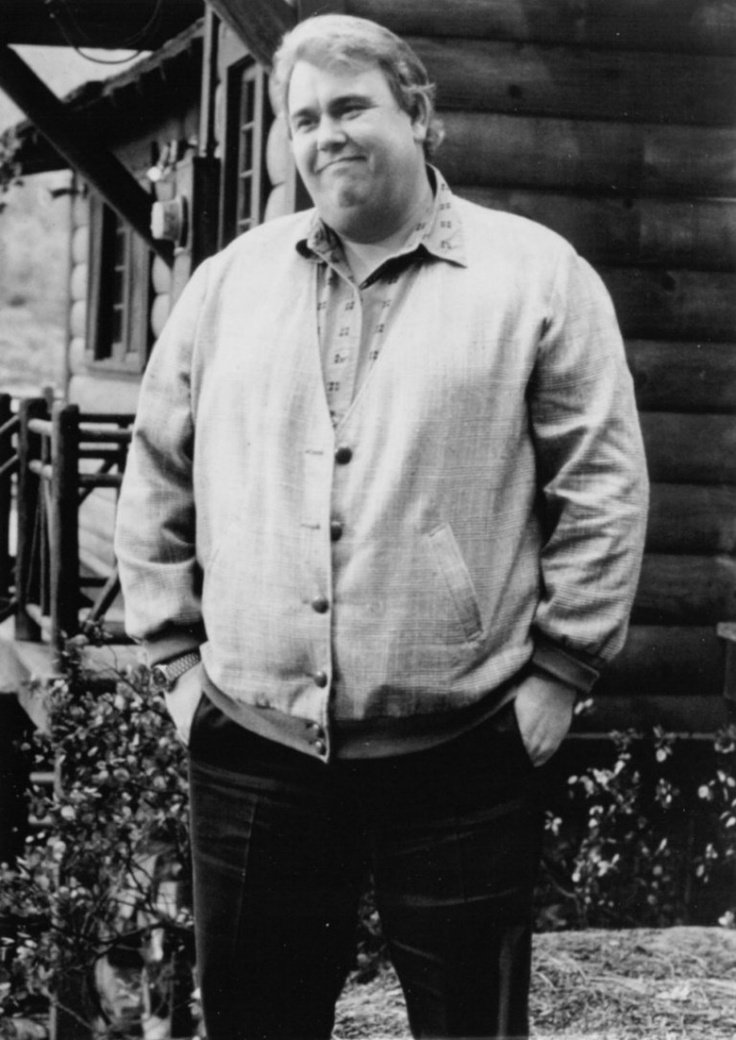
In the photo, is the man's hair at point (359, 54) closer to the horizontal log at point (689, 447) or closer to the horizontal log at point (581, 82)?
the horizontal log at point (581, 82)

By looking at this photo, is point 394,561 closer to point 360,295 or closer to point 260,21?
point 360,295

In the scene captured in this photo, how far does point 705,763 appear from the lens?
5012mm

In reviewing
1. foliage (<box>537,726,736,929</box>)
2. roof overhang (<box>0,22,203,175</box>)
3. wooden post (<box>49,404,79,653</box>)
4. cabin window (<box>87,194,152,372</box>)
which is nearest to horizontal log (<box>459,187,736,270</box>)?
foliage (<box>537,726,736,929</box>)

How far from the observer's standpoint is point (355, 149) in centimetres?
235

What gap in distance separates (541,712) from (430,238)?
2.60 feet

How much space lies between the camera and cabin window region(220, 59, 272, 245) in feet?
20.6

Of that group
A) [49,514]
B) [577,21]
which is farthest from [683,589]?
[49,514]

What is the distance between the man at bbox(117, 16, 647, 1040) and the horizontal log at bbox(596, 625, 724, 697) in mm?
2540

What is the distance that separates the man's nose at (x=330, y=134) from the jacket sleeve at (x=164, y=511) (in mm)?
337

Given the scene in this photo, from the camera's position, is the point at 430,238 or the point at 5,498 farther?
the point at 5,498

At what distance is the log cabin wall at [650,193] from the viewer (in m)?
4.61

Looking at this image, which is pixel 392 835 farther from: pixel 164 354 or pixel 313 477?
pixel 164 354

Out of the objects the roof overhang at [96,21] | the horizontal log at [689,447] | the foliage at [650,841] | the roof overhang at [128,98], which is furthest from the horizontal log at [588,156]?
the roof overhang at [96,21]

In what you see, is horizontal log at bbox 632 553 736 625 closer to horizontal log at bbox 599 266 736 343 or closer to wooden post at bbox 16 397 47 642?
horizontal log at bbox 599 266 736 343
